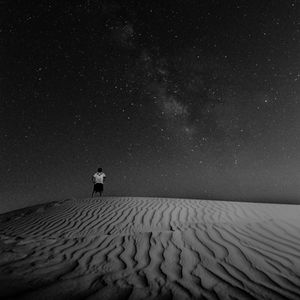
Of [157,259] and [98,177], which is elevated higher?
[98,177]

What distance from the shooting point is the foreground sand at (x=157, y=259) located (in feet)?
9.02

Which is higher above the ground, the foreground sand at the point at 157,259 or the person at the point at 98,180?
the person at the point at 98,180

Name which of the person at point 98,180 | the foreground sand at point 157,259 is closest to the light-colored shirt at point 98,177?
the person at point 98,180

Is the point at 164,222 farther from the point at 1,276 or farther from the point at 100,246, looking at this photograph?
the point at 1,276

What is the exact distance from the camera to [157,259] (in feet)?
12.4

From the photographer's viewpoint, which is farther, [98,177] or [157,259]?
[98,177]

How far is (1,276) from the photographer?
3.32 metres

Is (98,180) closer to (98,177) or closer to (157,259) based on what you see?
(98,177)

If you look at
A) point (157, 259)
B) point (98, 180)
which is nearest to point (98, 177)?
point (98, 180)

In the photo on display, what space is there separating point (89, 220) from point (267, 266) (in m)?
5.20

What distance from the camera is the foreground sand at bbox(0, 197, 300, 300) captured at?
2.75 m

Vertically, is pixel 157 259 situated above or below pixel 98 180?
below

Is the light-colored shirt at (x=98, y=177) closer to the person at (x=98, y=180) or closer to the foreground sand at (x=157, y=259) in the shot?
the person at (x=98, y=180)

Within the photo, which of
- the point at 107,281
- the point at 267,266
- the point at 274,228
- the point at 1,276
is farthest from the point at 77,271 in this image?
the point at 274,228
